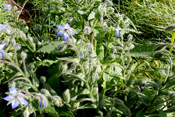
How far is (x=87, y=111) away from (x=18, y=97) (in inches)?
24.5

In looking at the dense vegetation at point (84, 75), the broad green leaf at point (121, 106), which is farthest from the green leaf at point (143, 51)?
the broad green leaf at point (121, 106)

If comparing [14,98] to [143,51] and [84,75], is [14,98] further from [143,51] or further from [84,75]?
[143,51]

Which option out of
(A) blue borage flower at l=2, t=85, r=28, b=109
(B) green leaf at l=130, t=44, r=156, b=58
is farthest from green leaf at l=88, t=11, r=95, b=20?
(A) blue borage flower at l=2, t=85, r=28, b=109

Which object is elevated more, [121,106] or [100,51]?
[100,51]

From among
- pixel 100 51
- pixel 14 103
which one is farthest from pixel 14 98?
pixel 100 51

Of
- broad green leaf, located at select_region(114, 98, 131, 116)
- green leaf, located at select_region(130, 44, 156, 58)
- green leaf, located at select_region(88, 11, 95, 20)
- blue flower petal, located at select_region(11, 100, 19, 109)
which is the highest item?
green leaf, located at select_region(88, 11, 95, 20)

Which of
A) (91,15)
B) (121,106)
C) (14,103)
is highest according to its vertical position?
(91,15)

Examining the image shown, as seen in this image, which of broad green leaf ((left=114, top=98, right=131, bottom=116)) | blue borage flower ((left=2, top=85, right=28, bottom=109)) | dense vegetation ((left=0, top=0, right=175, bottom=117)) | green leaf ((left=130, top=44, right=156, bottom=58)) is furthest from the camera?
green leaf ((left=130, top=44, right=156, bottom=58))

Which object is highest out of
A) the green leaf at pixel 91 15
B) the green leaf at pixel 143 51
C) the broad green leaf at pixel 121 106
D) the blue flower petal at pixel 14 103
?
the green leaf at pixel 91 15

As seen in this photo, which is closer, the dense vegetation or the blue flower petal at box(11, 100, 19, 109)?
the blue flower petal at box(11, 100, 19, 109)

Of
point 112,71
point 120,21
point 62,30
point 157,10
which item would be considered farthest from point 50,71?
point 157,10

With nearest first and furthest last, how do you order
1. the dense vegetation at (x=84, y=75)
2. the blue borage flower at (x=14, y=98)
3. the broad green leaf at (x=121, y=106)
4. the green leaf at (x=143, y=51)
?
1. the blue borage flower at (x=14, y=98)
2. the dense vegetation at (x=84, y=75)
3. the broad green leaf at (x=121, y=106)
4. the green leaf at (x=143, y=51)

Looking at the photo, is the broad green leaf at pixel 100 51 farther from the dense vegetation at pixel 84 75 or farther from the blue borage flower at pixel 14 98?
the blue borage flower at pixel 14 98

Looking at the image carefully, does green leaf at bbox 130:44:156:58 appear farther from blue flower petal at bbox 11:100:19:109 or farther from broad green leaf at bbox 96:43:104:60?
blue flower petal at bbox 11:100:19:109
